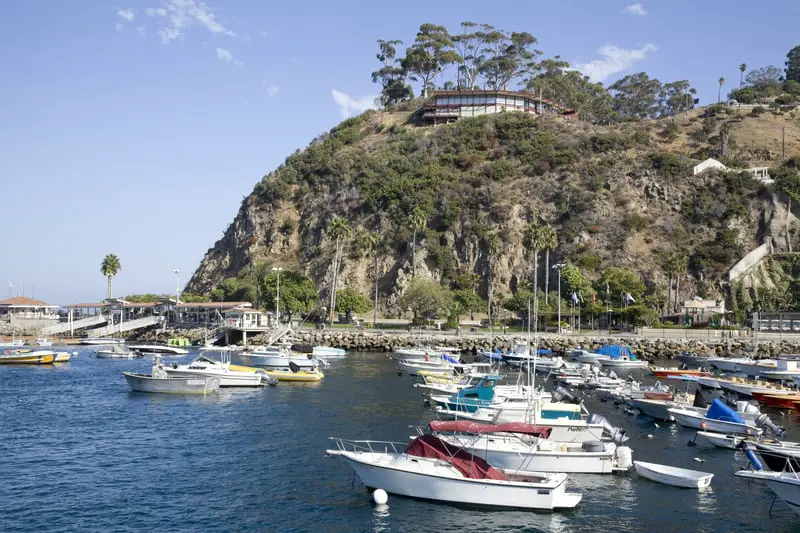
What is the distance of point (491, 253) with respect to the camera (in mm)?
127750

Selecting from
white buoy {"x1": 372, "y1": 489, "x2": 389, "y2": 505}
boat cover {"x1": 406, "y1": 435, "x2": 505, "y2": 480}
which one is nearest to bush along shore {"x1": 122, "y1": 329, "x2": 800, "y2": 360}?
boat cover {"x1": 406, "y1": 435, "x2": 505, "y2": 480}

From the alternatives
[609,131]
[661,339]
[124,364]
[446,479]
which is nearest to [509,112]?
[609,131]

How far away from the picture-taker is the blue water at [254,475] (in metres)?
30.2

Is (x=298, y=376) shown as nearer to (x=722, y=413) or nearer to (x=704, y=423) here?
(x=704, y=423)

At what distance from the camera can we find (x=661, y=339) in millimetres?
100500

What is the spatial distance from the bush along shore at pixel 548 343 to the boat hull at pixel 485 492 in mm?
64723

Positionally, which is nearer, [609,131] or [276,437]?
[276,437]

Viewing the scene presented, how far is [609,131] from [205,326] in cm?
9959

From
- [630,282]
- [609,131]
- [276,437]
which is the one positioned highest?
[609,131]

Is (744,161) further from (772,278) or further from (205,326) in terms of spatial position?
(205,326)

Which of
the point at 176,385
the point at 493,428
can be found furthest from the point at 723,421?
the point at 176,385

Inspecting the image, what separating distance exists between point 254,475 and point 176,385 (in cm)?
2760

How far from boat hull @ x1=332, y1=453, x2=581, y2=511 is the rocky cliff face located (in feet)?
306

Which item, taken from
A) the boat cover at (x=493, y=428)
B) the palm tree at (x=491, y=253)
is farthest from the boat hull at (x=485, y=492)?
the palm tree at (x=491, y=253)
